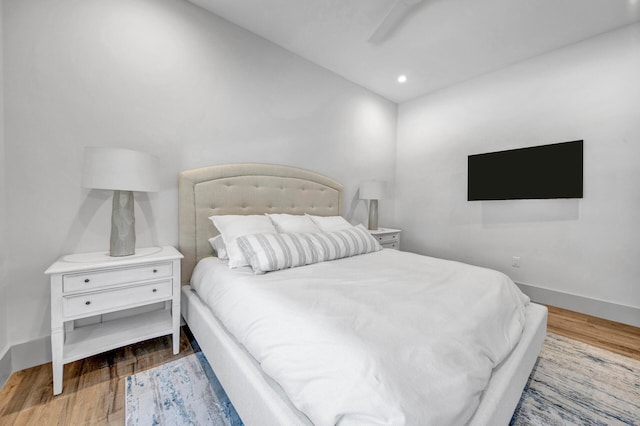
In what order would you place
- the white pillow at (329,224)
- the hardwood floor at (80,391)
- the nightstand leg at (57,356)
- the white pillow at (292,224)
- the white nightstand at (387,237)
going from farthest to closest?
the white nightstand at (387,237) < the white pillow at (329,224) < the white pillow at (292,224) < the nightstand leg at (57,356) < the hardwood floor at (80,391)

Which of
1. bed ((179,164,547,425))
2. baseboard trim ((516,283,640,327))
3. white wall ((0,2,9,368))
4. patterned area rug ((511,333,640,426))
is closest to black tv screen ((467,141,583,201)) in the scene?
baseboard trim ((516,283,640,327))

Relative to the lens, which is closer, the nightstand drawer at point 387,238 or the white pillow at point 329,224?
the white pillow at point 329,224

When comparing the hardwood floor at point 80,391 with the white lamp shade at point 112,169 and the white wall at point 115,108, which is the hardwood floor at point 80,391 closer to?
the white wall at point 115,108

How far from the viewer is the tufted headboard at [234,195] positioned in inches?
82.5

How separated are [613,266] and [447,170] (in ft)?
6.06

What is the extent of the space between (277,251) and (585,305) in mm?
3100

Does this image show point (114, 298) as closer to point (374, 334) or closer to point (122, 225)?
point (122, 225)

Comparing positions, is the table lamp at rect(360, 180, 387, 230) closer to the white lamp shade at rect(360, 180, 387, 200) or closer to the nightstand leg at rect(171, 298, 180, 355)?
the white lamp shade at rect(360, 180, 387, 200)

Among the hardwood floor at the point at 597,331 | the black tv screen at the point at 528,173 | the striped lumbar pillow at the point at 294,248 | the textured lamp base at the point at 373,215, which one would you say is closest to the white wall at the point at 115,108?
the striped lumbar pillow at the point at 294,248

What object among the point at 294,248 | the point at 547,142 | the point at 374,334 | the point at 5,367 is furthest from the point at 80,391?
the point at 547,142

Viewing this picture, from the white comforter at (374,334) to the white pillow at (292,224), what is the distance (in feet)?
1.87

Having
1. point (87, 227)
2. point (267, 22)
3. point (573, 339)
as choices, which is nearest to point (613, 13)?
point (573, 339)

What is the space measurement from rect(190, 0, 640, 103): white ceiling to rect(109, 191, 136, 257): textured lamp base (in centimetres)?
175

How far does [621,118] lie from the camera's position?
7.68ft
